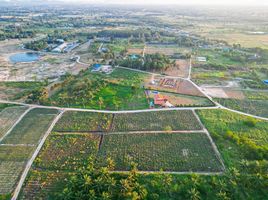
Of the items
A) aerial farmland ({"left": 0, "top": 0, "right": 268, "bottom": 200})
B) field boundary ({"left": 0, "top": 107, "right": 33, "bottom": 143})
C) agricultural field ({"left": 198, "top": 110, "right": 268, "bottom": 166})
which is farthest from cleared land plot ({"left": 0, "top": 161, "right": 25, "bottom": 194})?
agricultural field ({"left": 198, "top": 110, "right": 268, "bottom": 166})

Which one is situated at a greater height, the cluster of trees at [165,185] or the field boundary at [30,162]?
the cluster of trees at [165,185]

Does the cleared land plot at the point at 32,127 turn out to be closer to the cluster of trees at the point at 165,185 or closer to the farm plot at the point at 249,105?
the cluster of trees at the point at 165,185

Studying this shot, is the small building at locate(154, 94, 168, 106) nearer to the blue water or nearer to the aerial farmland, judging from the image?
the aerial farmland

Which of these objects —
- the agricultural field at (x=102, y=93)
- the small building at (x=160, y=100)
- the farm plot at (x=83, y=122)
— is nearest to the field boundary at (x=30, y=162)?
the farm plot at (x=83, y=122)

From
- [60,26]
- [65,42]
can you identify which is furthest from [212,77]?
[60,26]

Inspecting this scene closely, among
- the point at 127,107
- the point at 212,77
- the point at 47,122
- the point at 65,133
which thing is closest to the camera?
the point at 65,133

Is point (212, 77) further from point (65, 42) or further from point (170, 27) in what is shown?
point (170, 27)

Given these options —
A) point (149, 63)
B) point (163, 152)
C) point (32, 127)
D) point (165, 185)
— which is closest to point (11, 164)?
point (32, 127)
